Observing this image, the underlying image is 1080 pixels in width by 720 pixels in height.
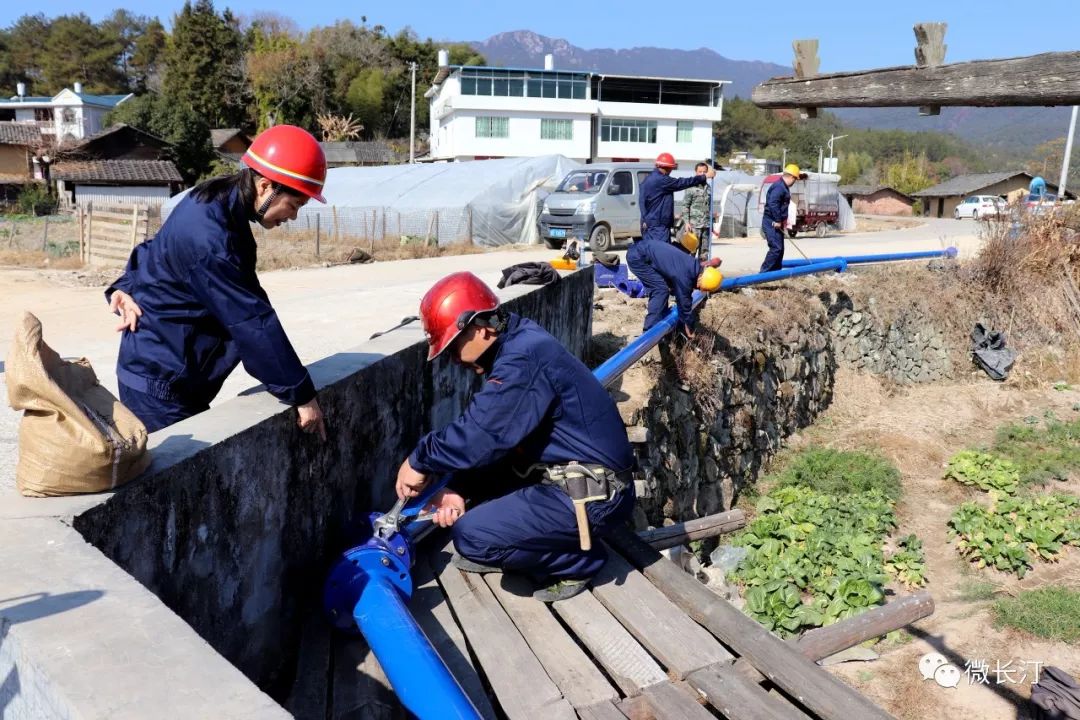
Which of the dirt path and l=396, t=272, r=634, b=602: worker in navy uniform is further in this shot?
the dirt path

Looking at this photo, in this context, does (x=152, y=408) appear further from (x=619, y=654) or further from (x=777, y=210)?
(x=777, y=210)

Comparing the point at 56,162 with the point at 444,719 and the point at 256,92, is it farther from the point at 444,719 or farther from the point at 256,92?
the point at 444,719

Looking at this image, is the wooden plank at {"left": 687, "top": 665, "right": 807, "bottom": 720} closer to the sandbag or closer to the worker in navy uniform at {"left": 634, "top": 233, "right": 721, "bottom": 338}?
the sandbag

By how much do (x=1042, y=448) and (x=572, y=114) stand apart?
41221 millimetres

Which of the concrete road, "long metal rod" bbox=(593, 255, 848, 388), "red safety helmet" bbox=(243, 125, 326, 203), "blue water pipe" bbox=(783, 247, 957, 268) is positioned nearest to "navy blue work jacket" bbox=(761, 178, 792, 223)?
"long metal rod" bbox=(593, 255, 848, 388)

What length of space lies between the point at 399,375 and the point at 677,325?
5124 millimetres

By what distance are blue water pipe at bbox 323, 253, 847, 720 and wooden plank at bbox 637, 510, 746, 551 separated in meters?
1.34

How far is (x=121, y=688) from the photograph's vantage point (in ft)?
5.47

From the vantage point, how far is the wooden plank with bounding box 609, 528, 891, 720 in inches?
118

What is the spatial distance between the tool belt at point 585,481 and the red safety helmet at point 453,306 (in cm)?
70

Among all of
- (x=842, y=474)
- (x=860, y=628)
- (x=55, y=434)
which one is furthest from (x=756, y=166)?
(x=55, y=434)

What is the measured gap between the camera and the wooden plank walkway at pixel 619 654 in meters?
3.01

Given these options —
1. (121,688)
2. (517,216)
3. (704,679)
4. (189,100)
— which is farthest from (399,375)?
(189,100)

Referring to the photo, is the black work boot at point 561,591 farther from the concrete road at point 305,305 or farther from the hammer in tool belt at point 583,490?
the concrete road at point 305,305
